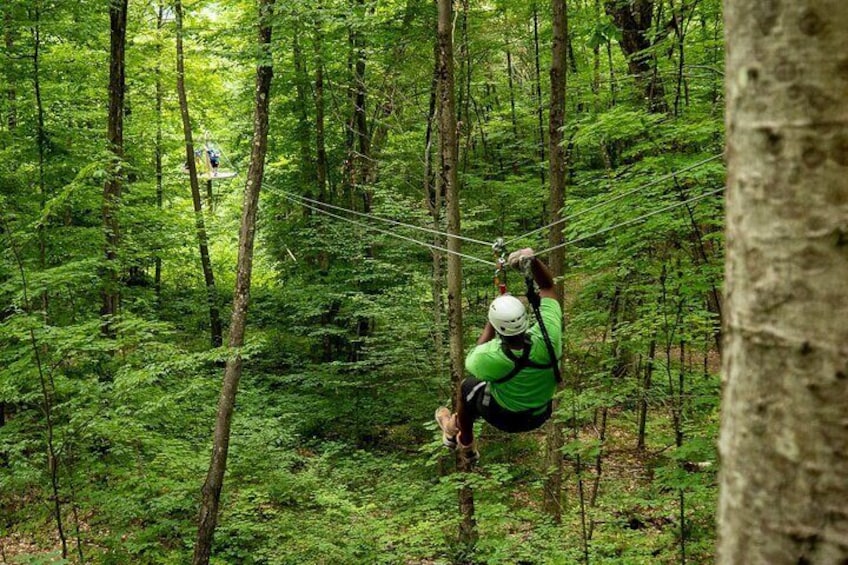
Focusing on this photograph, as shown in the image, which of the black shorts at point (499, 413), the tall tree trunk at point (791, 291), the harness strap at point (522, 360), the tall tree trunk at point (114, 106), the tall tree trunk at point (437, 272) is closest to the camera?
the tall tree trunk at point (791, 291)

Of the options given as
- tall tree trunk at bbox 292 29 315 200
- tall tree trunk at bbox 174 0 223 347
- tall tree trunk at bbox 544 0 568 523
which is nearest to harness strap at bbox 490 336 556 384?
tall tree trunk at bbox 544 0 568 523

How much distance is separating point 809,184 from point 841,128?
0.08m

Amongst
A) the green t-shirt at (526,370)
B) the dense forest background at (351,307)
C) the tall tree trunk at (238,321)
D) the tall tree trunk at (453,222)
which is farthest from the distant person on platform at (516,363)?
the tall tree trunk at (238,321)

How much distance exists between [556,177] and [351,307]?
624 cm

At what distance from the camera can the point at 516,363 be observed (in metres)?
4.04

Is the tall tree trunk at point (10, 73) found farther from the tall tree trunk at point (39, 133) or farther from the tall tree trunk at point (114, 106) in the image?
the tall tree trunk at point (114, 106)

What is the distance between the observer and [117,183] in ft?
34.8

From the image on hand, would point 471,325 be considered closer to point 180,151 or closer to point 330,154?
point 330,154

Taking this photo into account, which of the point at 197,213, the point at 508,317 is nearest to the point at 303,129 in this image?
the point at 197,213

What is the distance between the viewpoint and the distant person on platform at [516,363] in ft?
12.6

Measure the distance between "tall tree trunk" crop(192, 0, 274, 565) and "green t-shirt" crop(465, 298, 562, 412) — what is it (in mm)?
4306

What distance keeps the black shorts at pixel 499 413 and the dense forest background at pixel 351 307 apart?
1.74 m

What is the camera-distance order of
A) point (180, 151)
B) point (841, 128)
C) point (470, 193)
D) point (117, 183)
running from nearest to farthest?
point (841, 128) → point (117, 183) → point (470, 193) → point (180, 151)

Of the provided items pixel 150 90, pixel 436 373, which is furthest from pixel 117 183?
pixel 150 90
